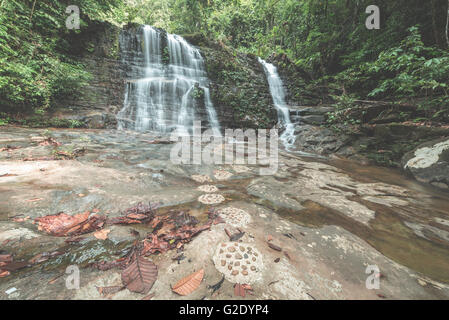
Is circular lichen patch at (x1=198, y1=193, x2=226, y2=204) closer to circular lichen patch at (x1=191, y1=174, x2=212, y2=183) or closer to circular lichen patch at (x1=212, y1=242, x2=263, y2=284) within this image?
circular lichen patch at (x1=191, y1=174, x2=212, y2=183)

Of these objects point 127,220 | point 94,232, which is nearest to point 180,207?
point 127,220

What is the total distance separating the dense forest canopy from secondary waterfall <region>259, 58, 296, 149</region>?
148 centimetres

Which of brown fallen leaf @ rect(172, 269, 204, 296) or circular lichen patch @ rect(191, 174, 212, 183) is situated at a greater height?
circular lichen patch @ rect(191, 174, 212, 183)

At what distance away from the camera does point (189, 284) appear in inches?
33.3

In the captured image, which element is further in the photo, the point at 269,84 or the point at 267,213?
the point at 269,84

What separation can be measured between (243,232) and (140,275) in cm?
70

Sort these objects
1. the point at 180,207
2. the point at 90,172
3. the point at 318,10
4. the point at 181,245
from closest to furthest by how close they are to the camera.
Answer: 1. the point at 181,245
2. the point at 180,207
3. the point at 90,172
4. the point at 318,10

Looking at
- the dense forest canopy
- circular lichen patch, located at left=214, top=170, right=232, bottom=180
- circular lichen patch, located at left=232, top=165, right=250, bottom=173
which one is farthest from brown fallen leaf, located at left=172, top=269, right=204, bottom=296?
the dense forest canopy

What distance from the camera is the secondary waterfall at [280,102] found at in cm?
848

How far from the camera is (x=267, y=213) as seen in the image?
1626mm

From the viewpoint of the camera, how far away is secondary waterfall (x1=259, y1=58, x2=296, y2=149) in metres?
8.48

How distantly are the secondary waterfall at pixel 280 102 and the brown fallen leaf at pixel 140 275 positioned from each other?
7629mm
